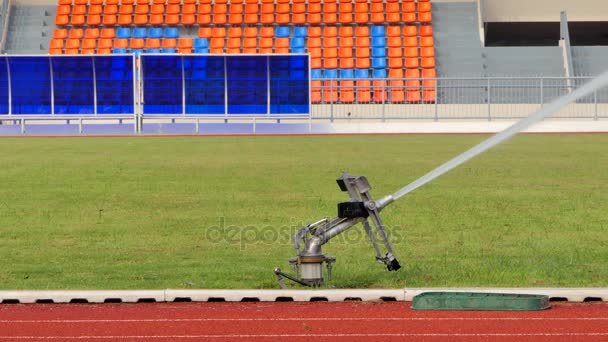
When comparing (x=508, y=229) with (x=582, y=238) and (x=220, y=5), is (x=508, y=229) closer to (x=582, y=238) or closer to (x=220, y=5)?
(x=582, y=238)

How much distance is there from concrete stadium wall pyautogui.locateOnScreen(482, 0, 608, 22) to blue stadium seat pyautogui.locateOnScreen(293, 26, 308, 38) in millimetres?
7199

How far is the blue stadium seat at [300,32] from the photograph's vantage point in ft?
159

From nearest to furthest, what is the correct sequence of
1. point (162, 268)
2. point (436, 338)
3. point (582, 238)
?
point (436, 338) < point (162, 268) < point (582, 238)

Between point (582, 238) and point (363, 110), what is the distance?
29.3 m

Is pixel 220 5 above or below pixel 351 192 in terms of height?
above

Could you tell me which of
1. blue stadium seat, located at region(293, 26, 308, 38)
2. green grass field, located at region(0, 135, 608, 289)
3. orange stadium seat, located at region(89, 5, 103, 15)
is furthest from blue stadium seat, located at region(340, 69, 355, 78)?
green grass field, located at region(0, 135, 608, 289)

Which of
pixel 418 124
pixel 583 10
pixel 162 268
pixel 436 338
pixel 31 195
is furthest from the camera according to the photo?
pixel 583 10

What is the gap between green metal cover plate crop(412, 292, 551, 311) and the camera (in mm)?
7555

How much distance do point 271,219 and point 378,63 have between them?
112 feet

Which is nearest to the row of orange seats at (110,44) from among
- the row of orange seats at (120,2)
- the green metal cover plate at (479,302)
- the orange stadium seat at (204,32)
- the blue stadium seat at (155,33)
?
the blue stadium seat at (155,33)

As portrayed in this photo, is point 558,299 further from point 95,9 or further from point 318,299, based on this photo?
point 95,9

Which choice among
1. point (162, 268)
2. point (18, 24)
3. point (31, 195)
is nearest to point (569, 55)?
point (18, 24)

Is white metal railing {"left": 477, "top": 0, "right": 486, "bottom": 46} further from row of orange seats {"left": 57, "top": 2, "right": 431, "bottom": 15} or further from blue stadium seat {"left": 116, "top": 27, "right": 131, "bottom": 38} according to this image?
blue stadium seat {"left": 116, "top": 27, "right": 131, "bottom": 38}

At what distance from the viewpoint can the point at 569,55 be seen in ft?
150
